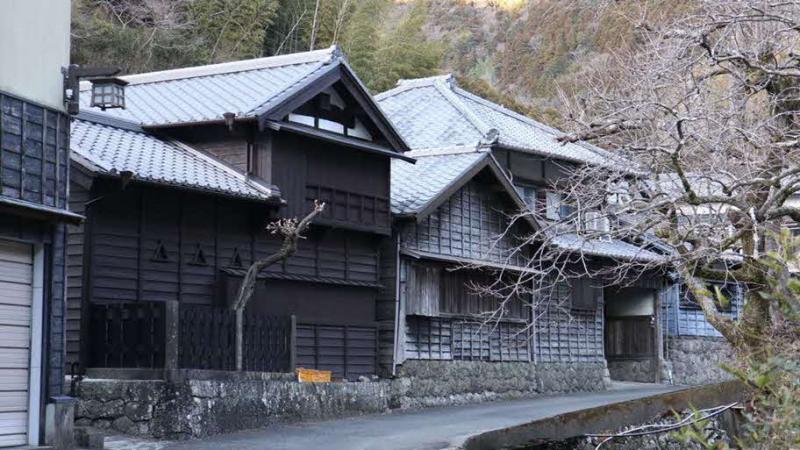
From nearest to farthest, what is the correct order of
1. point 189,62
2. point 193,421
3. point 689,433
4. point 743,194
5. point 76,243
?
point 689,433 → point 743,194 → point 193,421 → point 76,243 → point 189,62

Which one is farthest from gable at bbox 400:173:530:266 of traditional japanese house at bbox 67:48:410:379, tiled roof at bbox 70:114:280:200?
tiled roof at bbox 70:114:280:200

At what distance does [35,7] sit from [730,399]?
12.5 m

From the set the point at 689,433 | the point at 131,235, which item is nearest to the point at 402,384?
the point at 131,235

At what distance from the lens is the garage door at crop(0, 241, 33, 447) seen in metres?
15.1

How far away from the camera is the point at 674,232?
15.2 m

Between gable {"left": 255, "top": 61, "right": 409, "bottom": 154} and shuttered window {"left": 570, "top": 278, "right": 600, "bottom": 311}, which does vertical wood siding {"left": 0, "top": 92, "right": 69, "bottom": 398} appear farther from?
shuttered window {"left": 570, "top": 278, "right": 600, "bottom": 311}

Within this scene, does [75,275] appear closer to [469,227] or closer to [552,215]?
[469,227]

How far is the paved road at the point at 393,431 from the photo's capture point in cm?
1697

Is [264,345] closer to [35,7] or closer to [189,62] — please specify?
[35,7]

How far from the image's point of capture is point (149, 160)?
20.7m

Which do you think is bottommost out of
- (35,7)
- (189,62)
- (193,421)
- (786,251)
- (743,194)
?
(193,421)

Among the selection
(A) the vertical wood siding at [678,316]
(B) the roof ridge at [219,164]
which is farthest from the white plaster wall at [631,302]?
(B) the roof ridge at [219,164]

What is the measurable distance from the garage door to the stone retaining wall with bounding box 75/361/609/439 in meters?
2.51

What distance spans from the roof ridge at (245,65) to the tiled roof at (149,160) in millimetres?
3247
